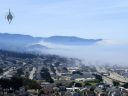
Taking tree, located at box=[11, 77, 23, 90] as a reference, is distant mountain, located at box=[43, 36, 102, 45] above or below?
above

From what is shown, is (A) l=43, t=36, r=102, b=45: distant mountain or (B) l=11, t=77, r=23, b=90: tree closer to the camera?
(B) l=11, t=77, r=23, b=90: tree

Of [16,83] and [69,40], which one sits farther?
→ [69,40]

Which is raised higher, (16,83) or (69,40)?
(69,40)

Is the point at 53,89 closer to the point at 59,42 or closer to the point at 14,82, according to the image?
the point at 14,82

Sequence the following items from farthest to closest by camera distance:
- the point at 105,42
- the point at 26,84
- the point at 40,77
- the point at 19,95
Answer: the point at 105,42 → the point at 40,77 → the point at 26,84 → the point at 19,95

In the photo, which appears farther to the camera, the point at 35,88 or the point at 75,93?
the point at 35,88

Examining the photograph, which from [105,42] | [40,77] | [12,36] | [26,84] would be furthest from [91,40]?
[26,84]

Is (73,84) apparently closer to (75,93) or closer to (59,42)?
(75,93)

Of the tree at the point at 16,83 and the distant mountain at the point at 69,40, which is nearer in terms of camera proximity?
the tree at the point at 16,83

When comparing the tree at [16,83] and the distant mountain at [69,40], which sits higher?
the distant mountain at [69,40]

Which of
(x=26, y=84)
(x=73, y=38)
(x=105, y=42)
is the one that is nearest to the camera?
(x=26, y=84)
